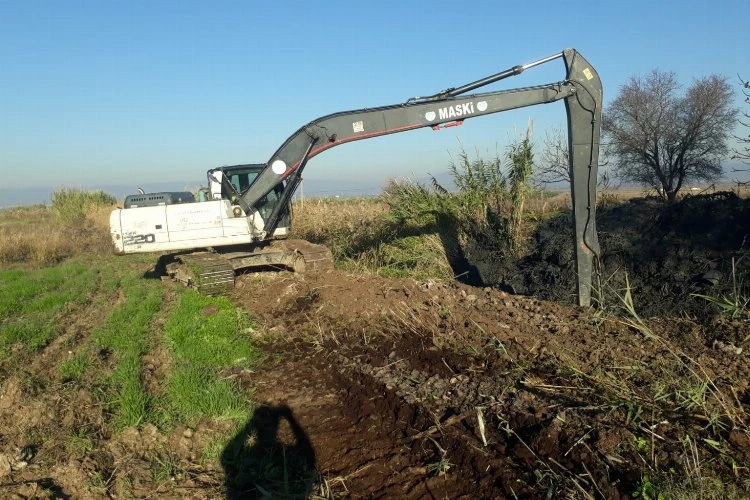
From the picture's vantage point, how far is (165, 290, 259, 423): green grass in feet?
19.2

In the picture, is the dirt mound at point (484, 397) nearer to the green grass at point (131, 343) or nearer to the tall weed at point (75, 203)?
the green grass at point (131, 343)

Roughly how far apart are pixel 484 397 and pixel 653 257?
5.46 metres

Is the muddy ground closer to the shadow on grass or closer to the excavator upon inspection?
the shadow on grass

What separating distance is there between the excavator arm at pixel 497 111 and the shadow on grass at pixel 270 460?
14.9 ft

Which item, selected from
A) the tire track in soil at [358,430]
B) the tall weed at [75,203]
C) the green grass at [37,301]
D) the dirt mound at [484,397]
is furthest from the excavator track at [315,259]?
the tall weed at [75,203]

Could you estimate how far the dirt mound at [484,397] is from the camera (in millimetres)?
4227

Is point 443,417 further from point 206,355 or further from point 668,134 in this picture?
point 668,134

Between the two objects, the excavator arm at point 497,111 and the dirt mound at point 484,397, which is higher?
the excavator arm at point 497,111

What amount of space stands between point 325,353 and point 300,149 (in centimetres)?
343

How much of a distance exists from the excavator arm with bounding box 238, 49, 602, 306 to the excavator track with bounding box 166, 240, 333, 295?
72.1 inches

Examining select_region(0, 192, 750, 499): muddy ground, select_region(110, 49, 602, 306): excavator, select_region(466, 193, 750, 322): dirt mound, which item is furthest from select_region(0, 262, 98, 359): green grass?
select_region(466, 193, 750, 322): dirt mound

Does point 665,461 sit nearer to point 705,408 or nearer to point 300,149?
point 705,408

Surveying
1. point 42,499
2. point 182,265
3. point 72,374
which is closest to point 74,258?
point 182,265

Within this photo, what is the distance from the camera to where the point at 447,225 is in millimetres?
13141
